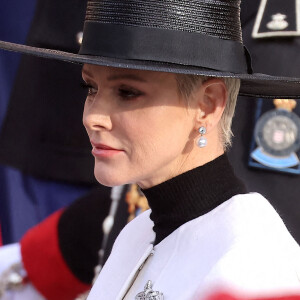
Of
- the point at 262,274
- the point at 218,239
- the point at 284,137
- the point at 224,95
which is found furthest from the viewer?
the point at 284,137

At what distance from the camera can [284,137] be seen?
104 inches

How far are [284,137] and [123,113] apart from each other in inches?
46.5

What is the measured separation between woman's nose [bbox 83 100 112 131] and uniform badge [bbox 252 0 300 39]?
1.21 m

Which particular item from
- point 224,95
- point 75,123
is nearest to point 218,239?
point 224,95

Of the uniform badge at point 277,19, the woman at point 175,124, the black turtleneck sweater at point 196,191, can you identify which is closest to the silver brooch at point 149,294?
the woman at point 175,124

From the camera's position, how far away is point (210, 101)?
1.62 meters

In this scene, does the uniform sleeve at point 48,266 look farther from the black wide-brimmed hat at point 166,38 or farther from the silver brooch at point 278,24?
the black wide-brimmed hat at point 166,38

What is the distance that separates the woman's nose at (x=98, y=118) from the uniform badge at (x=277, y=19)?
121cm

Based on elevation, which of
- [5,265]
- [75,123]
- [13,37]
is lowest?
[5,265]

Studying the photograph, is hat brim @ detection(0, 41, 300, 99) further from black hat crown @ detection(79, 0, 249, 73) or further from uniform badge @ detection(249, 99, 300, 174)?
uniform badge @ detection(249, 99, 300, 174)

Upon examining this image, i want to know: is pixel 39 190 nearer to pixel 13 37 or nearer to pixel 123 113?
pixel 13 37

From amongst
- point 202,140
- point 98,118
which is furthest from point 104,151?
point 202,140

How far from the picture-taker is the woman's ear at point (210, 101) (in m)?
1.60

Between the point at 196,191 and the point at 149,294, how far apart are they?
8.5 inches
